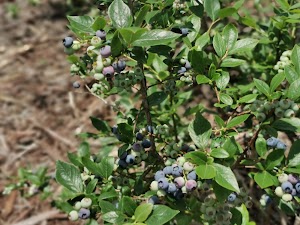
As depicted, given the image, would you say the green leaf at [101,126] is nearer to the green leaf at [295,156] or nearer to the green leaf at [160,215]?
the green leaf at [160,215]

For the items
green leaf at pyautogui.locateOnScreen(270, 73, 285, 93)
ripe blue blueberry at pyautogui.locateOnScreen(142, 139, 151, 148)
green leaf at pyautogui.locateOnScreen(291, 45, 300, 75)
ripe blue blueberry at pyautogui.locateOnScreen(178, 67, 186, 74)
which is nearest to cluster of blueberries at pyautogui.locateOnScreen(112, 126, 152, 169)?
ripe blue blueberry at pyautogui.locateOnScreen(142, 139, 151, 148)

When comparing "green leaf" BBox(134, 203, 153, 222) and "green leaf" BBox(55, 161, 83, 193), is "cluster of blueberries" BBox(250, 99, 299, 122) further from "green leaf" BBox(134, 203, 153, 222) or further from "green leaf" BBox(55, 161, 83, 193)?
"green leaf" BBox(55, 161, 83, 193)

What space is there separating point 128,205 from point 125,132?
0.95 ft

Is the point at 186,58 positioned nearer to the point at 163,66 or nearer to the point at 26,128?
the point at 163,66

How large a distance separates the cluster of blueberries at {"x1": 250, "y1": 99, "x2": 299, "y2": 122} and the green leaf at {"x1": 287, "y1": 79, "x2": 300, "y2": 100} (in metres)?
0.05

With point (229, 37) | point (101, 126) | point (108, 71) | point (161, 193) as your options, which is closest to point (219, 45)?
point (229, 37)

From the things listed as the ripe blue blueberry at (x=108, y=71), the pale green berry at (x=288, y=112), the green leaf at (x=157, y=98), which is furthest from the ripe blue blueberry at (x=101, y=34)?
the pale green berry at (x=288, y=112)

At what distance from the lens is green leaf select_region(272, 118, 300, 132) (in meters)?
1.69

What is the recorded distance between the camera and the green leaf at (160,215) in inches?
64.5

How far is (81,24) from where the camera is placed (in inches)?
66.6

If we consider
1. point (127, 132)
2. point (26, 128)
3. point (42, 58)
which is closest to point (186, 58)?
point (127, 132)

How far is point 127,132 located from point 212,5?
65 cm

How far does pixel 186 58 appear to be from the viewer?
75.9 inches

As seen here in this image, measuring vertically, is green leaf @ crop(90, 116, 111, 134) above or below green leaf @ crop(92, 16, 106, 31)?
below
